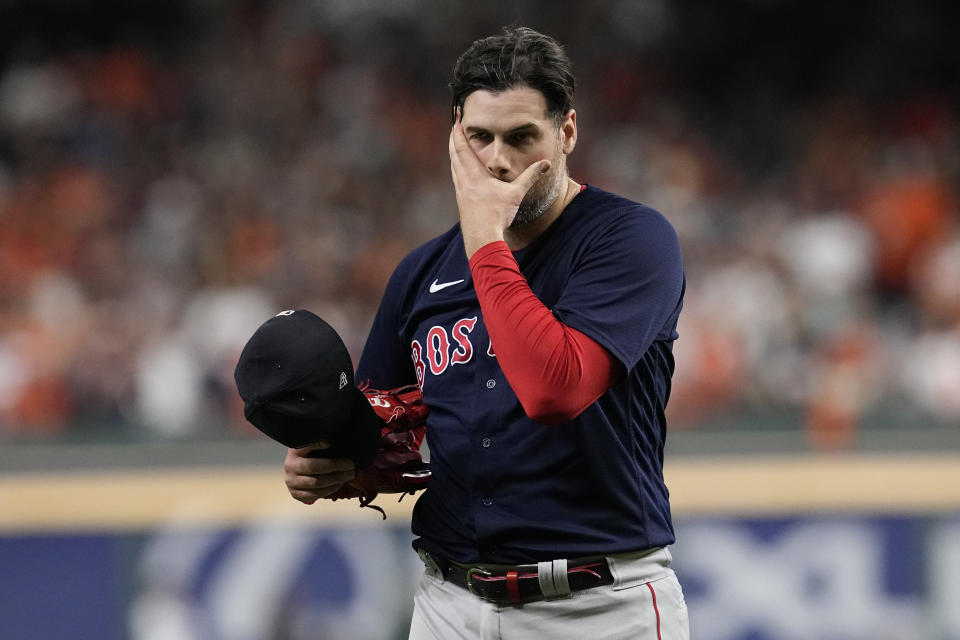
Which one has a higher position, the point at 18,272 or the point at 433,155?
the point at 433,155

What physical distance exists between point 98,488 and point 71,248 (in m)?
4.02

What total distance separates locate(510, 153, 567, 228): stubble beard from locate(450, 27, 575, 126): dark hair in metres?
0.11

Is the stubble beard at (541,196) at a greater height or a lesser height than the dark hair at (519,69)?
lesser

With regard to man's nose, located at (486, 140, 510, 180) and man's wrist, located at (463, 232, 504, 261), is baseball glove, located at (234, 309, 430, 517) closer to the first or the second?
man's wrist, located at (463, 232, 504, 261)

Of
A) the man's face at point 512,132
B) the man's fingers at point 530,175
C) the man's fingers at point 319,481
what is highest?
the man's face at point 512,132

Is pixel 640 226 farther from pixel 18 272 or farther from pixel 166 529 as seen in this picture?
pixel 18 272

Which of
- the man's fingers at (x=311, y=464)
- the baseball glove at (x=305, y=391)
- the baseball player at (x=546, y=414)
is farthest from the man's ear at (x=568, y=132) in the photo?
the man's fingers at (x=311, y=464)

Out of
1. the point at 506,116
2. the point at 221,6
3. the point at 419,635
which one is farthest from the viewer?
the point at 221,6

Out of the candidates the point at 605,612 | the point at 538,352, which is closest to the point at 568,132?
the point at 538,352

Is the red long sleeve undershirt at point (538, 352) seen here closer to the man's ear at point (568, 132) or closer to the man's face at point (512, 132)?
the man's face at point (512, 132)

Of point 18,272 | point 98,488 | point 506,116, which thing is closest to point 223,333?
point 18,272

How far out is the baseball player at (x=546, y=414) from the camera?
2436mm

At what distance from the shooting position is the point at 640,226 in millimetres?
2533

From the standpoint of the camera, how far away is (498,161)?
2.50 m
